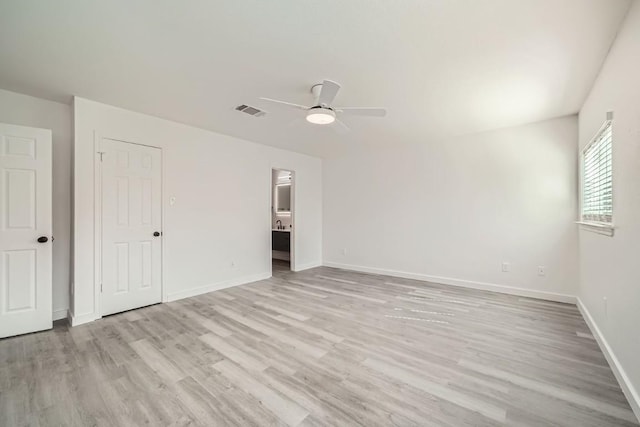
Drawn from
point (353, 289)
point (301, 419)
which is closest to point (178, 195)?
point (353, 289)

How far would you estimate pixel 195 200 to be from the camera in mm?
4137

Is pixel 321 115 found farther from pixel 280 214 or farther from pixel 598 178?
pixel 280 214

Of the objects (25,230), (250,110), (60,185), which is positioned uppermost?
(250,110)

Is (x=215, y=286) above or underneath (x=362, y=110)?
underneath

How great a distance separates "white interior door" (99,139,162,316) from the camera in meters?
3.31

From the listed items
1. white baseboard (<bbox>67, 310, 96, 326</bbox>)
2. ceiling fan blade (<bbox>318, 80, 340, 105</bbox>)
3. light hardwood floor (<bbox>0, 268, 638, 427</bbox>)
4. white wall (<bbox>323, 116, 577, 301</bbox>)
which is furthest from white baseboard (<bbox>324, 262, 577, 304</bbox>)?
white baseboard (<bbox>67, 310, 96, 326</bbox>)

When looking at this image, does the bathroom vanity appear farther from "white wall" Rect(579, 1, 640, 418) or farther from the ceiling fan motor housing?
"white wall" Rect(579, 1, 640, 418)

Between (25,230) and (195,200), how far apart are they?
179 cm

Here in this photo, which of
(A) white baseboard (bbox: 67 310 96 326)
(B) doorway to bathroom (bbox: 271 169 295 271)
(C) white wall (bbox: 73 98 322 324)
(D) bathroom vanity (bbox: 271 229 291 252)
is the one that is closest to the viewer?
(A) white baseboard (bbox: 67 310 96 326)

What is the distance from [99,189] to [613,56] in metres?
5.11

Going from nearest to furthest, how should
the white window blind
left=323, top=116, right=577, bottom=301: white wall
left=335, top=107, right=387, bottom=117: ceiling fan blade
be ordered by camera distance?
1. the white window blind
2. left=335, top=107, right=387, bottom=117: ceiling fan blade
3. left=323, top=116, right=577, bottom=301: white wall

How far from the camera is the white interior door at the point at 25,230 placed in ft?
9.00

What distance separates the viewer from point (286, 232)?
634cm

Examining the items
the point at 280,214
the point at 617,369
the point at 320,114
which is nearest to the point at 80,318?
the point at 320,114
